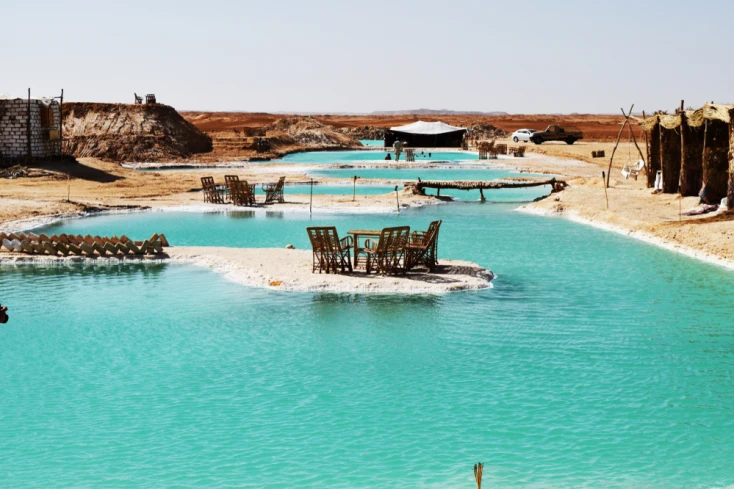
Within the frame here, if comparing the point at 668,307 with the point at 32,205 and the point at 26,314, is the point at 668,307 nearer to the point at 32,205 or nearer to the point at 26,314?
the point at 26,314

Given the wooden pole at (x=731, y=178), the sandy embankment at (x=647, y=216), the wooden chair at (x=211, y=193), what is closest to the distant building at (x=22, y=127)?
the wooden chair at (x=211, y=193)

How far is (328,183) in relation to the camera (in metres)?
55.4

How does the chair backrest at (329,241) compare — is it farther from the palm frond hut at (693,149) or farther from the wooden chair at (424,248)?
the palm frond hut at (693,149)

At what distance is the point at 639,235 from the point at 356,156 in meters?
58.4

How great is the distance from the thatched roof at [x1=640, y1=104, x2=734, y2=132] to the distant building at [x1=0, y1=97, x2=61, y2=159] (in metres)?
34.0

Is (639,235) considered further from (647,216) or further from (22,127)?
(22,127)

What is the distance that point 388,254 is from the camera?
23.0 m

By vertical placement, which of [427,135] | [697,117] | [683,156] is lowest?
[683,156]

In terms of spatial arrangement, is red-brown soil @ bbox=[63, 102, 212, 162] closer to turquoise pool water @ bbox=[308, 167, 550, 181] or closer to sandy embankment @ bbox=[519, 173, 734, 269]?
turquoise pool water @ bbox=[308, 167, 550, 181]

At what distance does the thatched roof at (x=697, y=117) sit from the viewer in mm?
30203

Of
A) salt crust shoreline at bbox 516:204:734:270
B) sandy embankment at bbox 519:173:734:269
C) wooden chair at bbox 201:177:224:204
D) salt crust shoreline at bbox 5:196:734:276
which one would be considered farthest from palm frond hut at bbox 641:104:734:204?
wooden chair at bbox 201:177:224:204

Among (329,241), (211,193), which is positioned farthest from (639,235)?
(211,193)

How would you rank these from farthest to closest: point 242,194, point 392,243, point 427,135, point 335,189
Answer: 1. point 427,135
2. point 335,189
3. point 242,194
4. point 392,243

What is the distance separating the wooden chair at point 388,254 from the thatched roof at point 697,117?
13.6 meters
